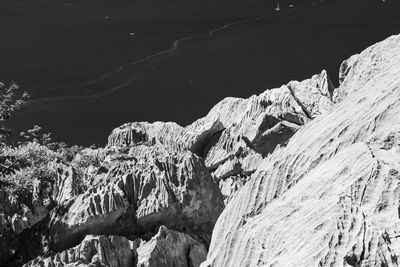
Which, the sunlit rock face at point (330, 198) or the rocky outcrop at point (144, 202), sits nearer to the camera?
the sunlit rock face at point (330, 198)

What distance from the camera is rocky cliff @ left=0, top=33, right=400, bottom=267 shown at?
36.3ft

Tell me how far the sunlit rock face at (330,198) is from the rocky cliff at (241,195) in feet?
0.09

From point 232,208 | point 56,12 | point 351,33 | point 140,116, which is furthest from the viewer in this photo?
point 56,12

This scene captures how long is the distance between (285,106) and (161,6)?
87.5m

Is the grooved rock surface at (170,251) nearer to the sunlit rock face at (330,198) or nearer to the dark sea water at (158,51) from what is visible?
the sunlit rock face at (330,198)

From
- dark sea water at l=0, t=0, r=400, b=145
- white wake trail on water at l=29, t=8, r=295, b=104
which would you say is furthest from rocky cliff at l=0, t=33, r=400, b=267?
white wake trail on water at l=29, t=8, r=295, b=104

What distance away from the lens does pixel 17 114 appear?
6519cm

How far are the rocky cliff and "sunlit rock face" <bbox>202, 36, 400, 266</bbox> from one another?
0.03 meters

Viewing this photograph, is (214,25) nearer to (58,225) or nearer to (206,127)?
(206,127)

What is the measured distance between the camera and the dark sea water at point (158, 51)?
2618 inches

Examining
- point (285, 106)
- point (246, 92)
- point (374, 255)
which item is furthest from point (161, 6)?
point (374, 255)

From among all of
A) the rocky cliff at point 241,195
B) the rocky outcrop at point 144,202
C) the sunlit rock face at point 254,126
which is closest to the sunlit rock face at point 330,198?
the rocky cliff at point 241,195

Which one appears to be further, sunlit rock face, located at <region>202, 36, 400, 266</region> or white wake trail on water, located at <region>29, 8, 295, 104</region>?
white wake trail on water, located at <region>29, 8, 295, 104</region>

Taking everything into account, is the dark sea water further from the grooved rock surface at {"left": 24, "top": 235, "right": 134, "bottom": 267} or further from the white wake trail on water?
the grooved rock surface at {"left": 24, "top": 235, "right": 134, "bottom": 267}
